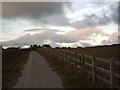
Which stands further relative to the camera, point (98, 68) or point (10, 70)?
point (10, 70)

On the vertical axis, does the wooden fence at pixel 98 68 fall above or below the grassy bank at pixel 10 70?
above

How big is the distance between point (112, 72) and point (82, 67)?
5832 mm

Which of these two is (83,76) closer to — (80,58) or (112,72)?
(80,58)

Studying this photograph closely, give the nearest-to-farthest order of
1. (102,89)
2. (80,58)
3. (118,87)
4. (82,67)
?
(118,87) < (102,89) < (82,67) < (80,58)

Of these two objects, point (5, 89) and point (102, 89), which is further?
point (5, 89)

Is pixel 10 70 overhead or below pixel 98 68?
below

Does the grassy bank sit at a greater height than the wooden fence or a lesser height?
lesser

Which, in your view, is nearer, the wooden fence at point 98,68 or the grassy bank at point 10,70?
the wooden fence at point 98,68

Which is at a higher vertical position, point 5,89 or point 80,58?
point 80,58

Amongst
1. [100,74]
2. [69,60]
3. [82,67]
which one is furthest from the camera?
[69,60]

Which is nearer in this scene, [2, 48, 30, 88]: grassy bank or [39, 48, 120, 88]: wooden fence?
[39, 48, 120, 88]: wooden fence

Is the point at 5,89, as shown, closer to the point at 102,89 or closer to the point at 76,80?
the point at 76,80

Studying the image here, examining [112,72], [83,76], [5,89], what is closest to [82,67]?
[83,76]

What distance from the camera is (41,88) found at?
1448cm
